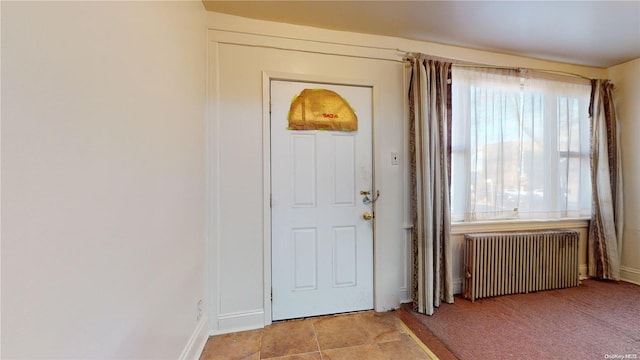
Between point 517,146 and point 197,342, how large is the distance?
342 cm

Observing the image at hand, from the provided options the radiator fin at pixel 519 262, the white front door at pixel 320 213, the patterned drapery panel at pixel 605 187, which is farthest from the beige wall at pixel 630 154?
the white front door at pixel 320 213

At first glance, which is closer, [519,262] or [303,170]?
[303,170]

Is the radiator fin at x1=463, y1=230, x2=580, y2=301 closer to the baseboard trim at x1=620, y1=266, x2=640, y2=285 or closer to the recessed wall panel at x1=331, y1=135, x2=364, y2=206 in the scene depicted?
the baseboard trim at x1=620, y1=266, x2=640, y2=285

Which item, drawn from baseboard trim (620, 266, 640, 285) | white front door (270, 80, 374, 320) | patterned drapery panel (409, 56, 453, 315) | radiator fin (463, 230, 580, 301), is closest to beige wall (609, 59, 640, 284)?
baseboard trim (620, 266, 640, 285)

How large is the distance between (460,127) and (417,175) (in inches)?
29.3

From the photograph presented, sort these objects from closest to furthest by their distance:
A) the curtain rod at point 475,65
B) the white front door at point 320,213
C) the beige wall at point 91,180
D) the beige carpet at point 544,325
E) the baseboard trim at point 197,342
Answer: the beige wall at point 91,180, the baseboard trim at point 197,342, the beige carpet at point 544,325, the white front door at point 320,213, the curtain rod at point 475,65

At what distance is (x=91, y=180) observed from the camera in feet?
2.55

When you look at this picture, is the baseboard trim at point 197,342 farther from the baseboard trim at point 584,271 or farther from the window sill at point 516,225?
the baseboard trim at point 584,271

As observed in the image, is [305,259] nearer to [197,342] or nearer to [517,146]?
[197,342]

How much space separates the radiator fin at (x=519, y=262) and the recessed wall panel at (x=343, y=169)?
50.3 inches

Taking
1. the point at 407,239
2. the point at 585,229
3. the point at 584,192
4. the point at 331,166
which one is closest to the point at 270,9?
the point at 331,166

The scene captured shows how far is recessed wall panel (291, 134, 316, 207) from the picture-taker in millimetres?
2078

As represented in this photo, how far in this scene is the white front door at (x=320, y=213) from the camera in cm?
205

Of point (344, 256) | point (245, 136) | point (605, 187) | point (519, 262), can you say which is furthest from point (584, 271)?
point (245, 136)
